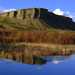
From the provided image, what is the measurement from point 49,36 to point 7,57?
32.0 metres

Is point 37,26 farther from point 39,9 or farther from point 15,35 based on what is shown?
point 15,35

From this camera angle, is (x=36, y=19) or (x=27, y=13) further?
(x=27, y=13)

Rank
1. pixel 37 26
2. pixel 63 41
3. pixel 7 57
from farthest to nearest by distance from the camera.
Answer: pixel 37 26 < pixel 63 41 < pixel 7 57

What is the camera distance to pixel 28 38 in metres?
58.1

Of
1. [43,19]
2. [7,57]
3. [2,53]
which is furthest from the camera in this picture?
[43,19]

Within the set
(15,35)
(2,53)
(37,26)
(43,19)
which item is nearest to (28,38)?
(15,35)

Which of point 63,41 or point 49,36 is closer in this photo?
point 63,41

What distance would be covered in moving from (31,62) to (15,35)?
3464 centimetres

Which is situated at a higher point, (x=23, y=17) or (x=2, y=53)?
(x=23, y=17)

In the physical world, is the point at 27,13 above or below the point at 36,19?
above

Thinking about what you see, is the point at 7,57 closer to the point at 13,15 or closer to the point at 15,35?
the point at 15,35

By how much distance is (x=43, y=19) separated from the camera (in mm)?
110375

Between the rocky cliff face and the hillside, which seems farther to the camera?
the rocky cliff face

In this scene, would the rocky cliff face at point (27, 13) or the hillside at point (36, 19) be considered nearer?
the hillside at point (36, 19)
